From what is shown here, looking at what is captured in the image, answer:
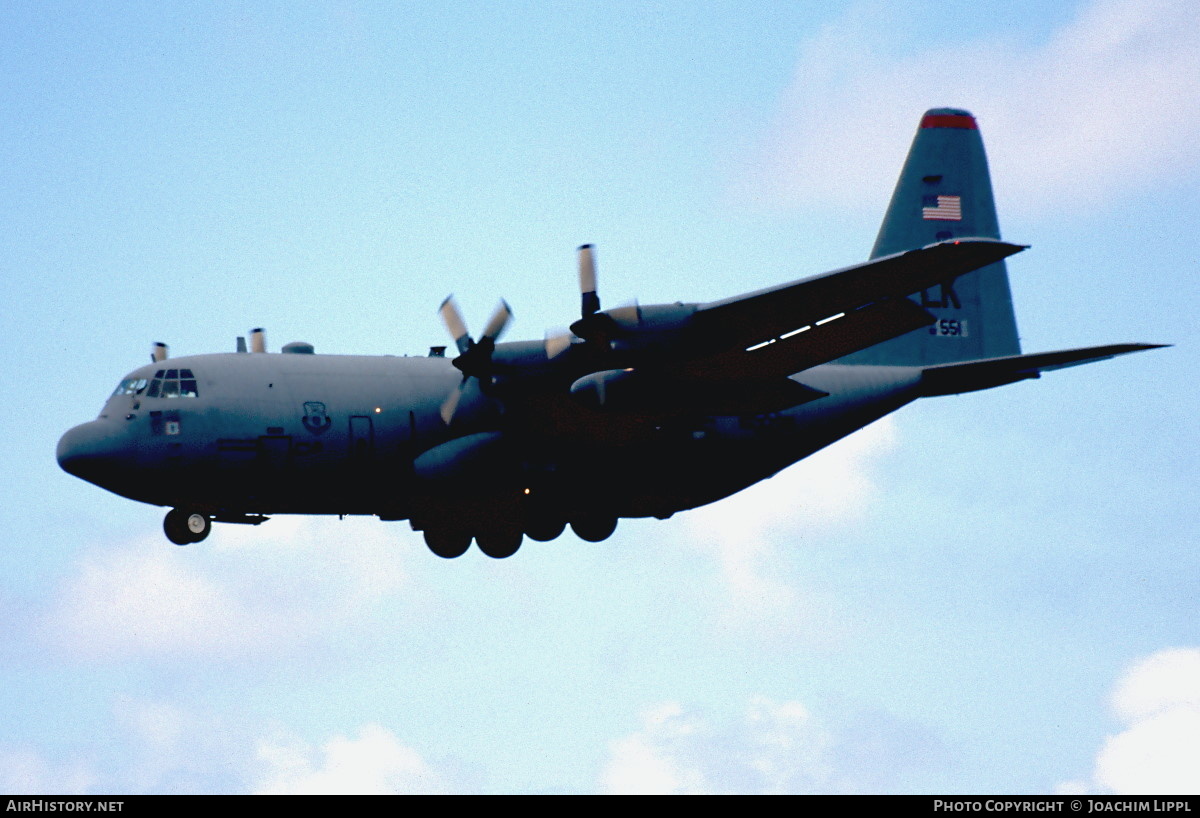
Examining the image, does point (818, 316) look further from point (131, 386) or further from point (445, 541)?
point (131, 386)

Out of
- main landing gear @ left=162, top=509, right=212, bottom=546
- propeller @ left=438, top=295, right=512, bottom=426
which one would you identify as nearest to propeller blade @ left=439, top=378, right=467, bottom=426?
propeller @ left=438, top=295, right=512, bottom=426

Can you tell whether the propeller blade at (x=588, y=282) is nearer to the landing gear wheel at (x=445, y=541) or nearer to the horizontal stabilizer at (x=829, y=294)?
the horizontal stabilizer at (x=829, y=294)

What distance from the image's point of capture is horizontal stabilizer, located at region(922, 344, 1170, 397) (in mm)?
26656

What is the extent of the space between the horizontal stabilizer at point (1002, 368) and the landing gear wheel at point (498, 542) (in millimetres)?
9081

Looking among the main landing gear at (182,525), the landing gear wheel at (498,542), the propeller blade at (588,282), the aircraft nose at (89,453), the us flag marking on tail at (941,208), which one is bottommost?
the landing gear wheel at (498,542)

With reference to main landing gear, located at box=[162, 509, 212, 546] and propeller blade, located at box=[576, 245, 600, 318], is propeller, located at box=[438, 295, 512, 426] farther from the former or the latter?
main landing gear, located at box=[162, 509, 212, 546]

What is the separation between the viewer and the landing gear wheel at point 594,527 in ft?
93.3

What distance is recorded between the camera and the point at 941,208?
102ft

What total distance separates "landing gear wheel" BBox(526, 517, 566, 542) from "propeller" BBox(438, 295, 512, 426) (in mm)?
3085

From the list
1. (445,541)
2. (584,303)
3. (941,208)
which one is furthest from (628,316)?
(941,208)

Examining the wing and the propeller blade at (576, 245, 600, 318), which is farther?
the propeller blade at (576, 245, 600, 318)

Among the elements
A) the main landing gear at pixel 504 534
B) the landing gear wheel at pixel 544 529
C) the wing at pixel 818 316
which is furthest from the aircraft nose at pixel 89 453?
the wing at pixel 818 316

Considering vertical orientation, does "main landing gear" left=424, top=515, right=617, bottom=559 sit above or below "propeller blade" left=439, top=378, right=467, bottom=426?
below

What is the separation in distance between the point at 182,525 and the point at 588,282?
27.8 feet
